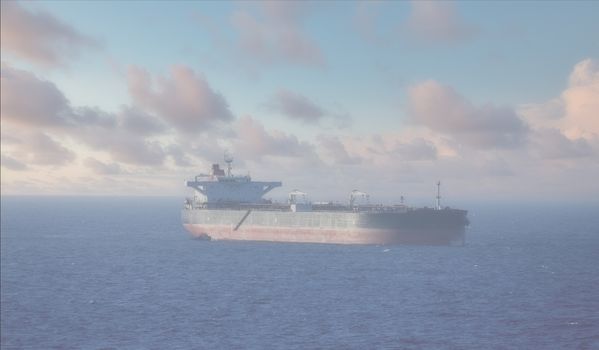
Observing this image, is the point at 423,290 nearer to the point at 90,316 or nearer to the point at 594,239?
the point at 90,316

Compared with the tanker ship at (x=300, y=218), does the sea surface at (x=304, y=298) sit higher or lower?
lower

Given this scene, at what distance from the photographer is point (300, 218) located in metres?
103

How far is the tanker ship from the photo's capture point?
309 feet

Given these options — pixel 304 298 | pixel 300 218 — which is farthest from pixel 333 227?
pixel 304 298

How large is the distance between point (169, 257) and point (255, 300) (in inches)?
1486

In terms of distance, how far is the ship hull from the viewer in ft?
308

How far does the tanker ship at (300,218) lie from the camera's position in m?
94.2

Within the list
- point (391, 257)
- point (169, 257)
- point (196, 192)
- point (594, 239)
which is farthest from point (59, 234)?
point (594, 239)

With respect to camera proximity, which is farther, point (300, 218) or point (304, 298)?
point (300, 218)

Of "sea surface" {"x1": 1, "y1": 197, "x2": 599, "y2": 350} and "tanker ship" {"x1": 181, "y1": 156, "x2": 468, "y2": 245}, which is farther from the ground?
"tanker ship" {"x1": 181, "y1": 156, "x2": 468, "y2": 245}

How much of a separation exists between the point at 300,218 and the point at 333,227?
19.5 feet

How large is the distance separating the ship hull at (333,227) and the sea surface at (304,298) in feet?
8.62

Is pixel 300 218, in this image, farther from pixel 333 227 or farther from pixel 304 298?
pixel 304 298

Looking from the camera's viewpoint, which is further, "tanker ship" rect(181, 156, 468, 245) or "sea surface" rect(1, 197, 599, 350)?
"tanker ship" rect(181, 156, 468, 245)
